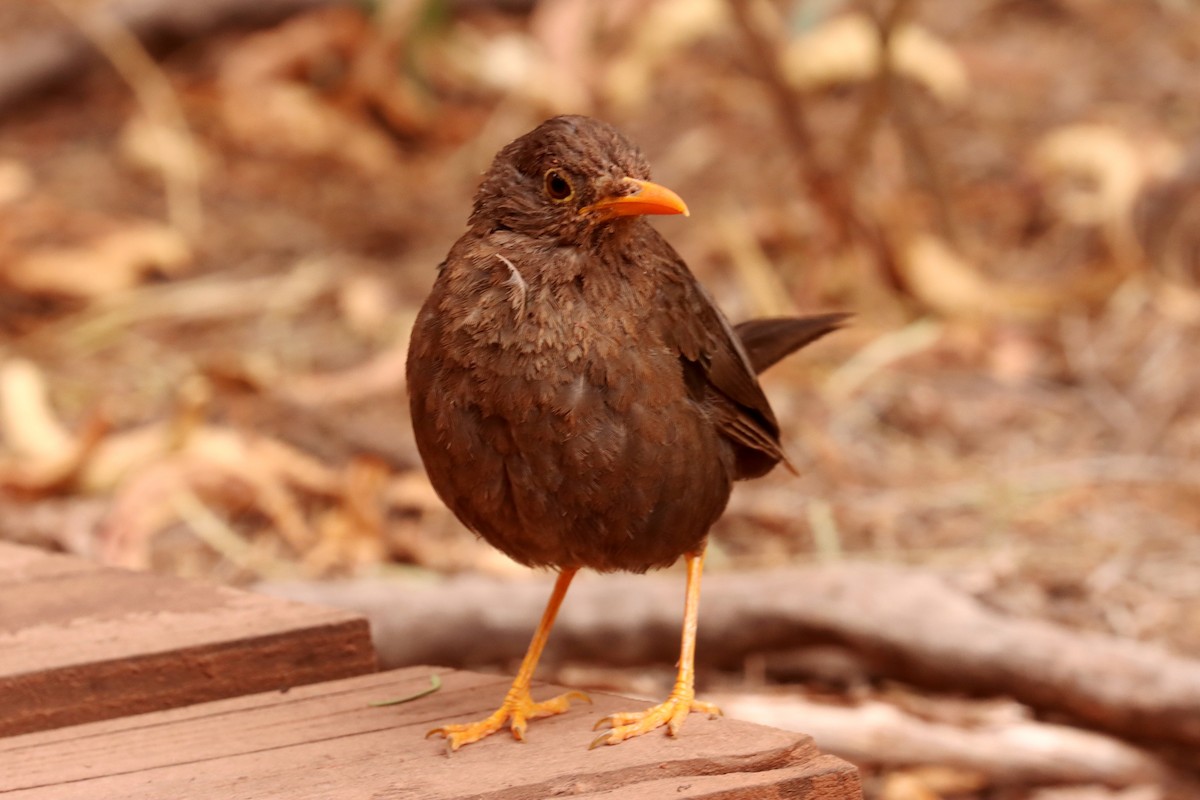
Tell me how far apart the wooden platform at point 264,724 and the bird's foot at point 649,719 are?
0.03 meters

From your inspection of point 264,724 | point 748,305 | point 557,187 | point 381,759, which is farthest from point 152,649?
point 748,305

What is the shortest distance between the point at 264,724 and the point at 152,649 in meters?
0.31

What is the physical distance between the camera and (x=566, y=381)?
9.36 feet

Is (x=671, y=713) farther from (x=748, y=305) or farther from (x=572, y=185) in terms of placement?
(x=748, y=305)

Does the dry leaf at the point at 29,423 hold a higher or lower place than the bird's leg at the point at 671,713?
higher

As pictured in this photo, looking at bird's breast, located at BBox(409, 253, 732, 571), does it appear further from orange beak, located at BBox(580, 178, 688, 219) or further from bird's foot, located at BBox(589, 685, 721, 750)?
bird's foot, located at BBox(589, 685, 721, 750)

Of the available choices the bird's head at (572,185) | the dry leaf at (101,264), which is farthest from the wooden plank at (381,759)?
the dry leaf at (101,264)

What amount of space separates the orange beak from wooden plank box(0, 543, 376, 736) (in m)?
1.00

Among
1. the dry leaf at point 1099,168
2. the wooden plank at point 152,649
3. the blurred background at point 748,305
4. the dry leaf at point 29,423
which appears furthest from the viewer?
the dry leaf at point 1099,168

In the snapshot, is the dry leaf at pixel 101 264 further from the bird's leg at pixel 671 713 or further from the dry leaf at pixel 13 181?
the bird's leg at pixel 671 713

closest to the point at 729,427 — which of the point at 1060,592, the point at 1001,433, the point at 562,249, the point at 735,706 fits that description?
the point at 562,249

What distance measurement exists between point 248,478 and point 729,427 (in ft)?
10.2

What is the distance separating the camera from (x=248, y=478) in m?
5.91

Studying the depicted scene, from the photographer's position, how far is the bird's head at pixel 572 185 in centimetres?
290
